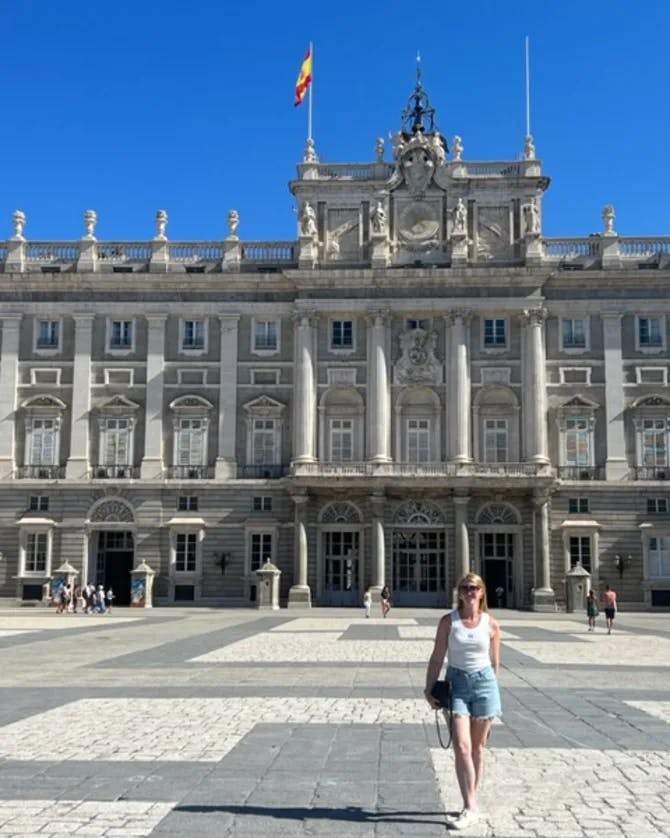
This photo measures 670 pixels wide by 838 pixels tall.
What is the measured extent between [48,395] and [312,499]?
15.4 m

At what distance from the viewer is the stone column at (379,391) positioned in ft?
176

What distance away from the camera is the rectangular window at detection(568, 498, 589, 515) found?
53500 mm

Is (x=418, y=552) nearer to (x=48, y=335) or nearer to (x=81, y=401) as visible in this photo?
(x=81, y=401)

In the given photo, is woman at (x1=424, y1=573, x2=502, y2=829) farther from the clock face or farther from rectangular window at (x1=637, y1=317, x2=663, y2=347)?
the clock face

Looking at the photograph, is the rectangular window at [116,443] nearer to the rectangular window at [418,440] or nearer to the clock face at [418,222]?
the rectangular window at [418,440]

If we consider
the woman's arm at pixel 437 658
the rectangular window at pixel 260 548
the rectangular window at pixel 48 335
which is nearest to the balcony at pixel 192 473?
the rectangular window at pixel 260 548

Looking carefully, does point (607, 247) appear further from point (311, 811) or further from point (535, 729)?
point (311, 811)

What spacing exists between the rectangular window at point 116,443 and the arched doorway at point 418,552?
15.0 m

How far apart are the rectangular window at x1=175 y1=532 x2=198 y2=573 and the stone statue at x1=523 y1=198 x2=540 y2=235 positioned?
948 inches

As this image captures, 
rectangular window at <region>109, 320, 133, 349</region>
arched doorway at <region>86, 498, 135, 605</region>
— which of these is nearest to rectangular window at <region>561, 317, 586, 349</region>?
rectangular window at <region>109, 320, 133, 349</region>

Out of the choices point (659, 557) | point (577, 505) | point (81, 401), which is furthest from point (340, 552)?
point (659, 557)

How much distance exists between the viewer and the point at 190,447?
2169 inches

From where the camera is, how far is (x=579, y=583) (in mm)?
50594

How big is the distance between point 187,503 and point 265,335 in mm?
9995
